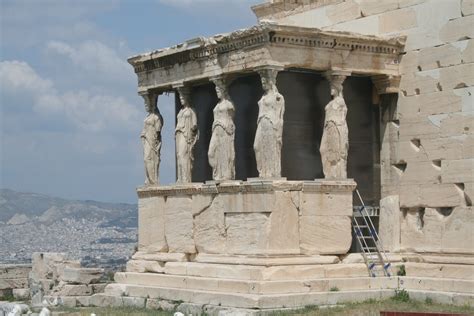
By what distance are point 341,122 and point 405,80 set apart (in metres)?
1.51

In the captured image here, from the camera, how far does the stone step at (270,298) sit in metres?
20.9

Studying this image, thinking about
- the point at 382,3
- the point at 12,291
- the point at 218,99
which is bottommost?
the point at 12,291

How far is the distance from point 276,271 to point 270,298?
621 millimetres

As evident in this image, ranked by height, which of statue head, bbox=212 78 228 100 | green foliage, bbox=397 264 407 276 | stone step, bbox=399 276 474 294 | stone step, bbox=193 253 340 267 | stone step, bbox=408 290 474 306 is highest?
statue head, bbox=212 78 228 100

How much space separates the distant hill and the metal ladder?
300ft

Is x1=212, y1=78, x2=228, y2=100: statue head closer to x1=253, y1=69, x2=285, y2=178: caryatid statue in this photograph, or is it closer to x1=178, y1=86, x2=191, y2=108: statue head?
x1=253, y1=69, x2=285, y2=178: caryatid statue

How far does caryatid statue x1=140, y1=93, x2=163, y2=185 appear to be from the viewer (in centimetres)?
2512

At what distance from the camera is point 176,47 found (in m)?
24.0

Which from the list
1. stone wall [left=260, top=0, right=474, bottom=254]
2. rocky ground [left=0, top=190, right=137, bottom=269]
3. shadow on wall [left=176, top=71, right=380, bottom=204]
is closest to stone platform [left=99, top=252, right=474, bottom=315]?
stone wall [left=260, top=0, right=474, bottom=254]

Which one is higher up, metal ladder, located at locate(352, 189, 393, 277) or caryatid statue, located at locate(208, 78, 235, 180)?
caryatid statue, located at locate(208, 78, 235, 180)

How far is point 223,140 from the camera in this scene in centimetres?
2281

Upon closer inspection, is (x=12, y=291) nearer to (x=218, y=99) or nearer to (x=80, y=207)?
(x=218, y=99)

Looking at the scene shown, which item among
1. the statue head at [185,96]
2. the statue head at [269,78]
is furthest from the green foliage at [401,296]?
the statue head at [185,96]

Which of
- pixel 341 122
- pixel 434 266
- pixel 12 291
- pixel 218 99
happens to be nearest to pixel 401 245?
pixel 434 266
